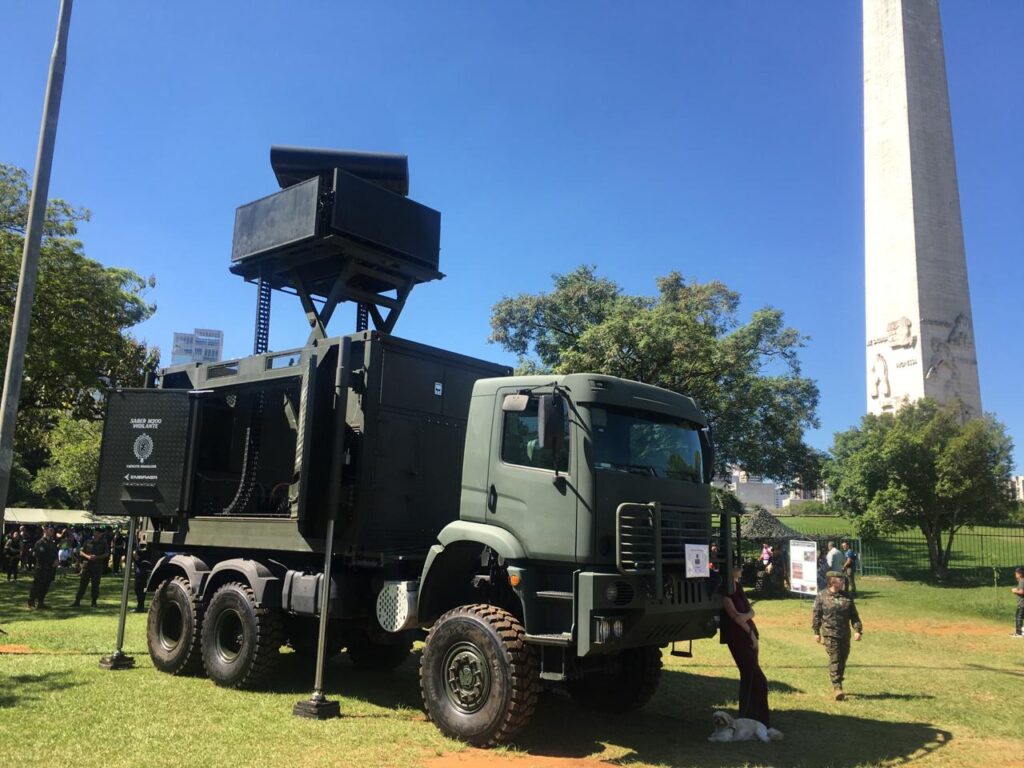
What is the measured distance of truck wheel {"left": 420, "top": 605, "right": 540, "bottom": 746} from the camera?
21.1 ft

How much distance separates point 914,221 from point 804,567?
21.2m

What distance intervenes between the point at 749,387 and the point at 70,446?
4282cm

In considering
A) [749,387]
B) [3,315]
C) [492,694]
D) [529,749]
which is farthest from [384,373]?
[749,387]

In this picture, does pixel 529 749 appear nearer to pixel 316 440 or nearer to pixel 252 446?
pixel 316 440

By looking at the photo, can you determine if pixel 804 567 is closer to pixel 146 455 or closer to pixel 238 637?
pixel 238 637

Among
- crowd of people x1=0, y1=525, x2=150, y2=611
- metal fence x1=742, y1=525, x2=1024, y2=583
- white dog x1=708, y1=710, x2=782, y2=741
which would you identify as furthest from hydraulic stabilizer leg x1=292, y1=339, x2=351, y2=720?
metal fence x1=742, y1=525, x2=1024, y2=583

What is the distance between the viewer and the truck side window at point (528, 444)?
6.71 metres

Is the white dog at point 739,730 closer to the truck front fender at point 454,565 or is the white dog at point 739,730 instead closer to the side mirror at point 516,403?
the truck front fender at point 454,565

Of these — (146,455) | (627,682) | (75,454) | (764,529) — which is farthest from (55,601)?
(75,454)

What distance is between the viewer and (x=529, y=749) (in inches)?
263

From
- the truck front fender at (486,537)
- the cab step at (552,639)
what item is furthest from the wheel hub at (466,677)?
the truck front fender at (486,537)

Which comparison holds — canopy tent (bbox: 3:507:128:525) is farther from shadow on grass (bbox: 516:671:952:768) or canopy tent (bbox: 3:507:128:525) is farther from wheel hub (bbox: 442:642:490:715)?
wheel hub (bbox: 442:642:490:715)

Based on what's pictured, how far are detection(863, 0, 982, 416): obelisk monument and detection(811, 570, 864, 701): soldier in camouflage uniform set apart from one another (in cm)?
2753

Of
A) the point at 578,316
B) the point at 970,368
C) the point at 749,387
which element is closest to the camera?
the point at 749,387
